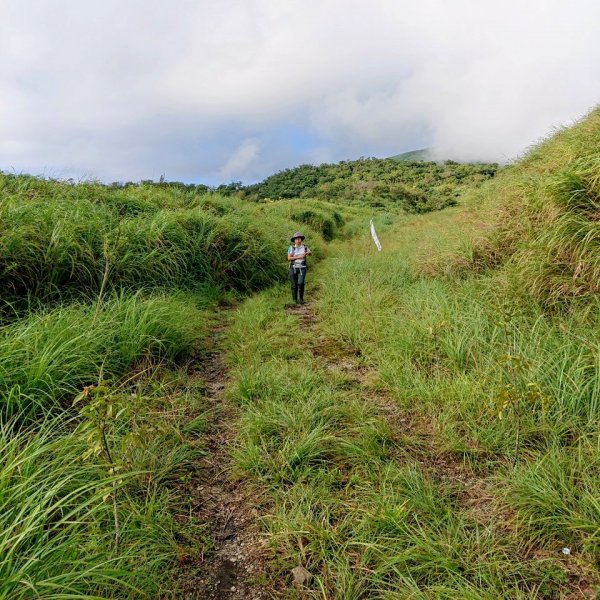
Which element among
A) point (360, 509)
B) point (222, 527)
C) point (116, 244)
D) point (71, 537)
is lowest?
point (222, 527)

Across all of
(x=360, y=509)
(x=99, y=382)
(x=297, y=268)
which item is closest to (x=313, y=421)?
(x=360, y=509)

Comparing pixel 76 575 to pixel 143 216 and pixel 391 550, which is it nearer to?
pixel 391 550

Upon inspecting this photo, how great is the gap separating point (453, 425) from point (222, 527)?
1.80 m

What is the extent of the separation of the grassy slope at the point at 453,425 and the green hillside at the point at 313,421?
0.02 meters

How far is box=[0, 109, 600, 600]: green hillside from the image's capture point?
178 centimetres

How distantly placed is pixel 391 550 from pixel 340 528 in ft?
0.94

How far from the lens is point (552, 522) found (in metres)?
1.91

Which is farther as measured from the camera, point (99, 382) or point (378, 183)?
point (378, 183)

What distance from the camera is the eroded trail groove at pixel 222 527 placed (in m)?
1.83

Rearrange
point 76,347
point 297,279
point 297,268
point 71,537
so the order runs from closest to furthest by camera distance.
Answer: point 71,537 < point 76,347 < point 297,268 < point 297,279

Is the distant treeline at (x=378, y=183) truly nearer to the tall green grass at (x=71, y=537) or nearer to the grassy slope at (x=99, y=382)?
the grassy slope at (x=99, y=382)

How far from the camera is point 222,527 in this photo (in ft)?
7.25

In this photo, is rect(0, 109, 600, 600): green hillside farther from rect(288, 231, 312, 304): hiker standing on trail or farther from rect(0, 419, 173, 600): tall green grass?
rect(288, 231, 312, 304): hiker standing on trail

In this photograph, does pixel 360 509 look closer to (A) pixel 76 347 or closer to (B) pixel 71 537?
(B) pixel 71 537
